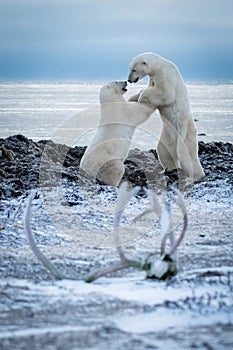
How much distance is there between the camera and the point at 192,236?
759 cm

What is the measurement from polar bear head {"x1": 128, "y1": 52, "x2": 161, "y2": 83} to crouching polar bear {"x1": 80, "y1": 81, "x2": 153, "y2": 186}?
53 cm

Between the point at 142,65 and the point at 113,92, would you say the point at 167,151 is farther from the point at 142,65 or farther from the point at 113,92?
the point at 113,92

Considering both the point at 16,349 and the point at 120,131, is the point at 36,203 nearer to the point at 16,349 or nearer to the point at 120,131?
the point at 120,131

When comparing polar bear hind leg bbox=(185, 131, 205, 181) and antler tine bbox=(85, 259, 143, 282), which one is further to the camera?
polar bear hind leg bbox=(185, 131, 205, 181)

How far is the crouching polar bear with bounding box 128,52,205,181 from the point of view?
36.3 ft

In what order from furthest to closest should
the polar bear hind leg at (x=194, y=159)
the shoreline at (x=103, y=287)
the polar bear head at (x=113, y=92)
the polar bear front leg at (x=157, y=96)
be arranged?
the polar bear hind leg at (x=194, y=159)
the polar bear front leg at (x=157, y=96)
the polar bear head at (x=113, y=92)
the shoreline at (x=103, y=287)

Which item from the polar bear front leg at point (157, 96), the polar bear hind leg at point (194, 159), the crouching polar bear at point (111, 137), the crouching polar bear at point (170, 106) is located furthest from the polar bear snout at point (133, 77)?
the polar bear hind leg at point (194, 159)

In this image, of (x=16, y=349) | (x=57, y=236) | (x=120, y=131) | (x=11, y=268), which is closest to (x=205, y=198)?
(x=120, y=131)

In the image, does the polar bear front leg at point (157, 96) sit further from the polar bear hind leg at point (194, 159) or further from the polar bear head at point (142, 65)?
the polar bear hind leg at point (194, 159)

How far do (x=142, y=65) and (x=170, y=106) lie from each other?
0.79 metres

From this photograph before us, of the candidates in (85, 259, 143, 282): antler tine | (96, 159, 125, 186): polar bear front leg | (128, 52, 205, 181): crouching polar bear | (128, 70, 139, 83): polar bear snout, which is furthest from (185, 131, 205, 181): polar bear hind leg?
(85, 259, 143, 282): antler tine

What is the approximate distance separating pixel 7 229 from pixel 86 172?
10.2 ft

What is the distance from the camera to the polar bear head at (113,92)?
1053 cm

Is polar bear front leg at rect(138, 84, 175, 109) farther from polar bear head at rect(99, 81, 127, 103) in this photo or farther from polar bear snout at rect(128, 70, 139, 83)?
polar bear head at rect(99, 81, 127, 103)
